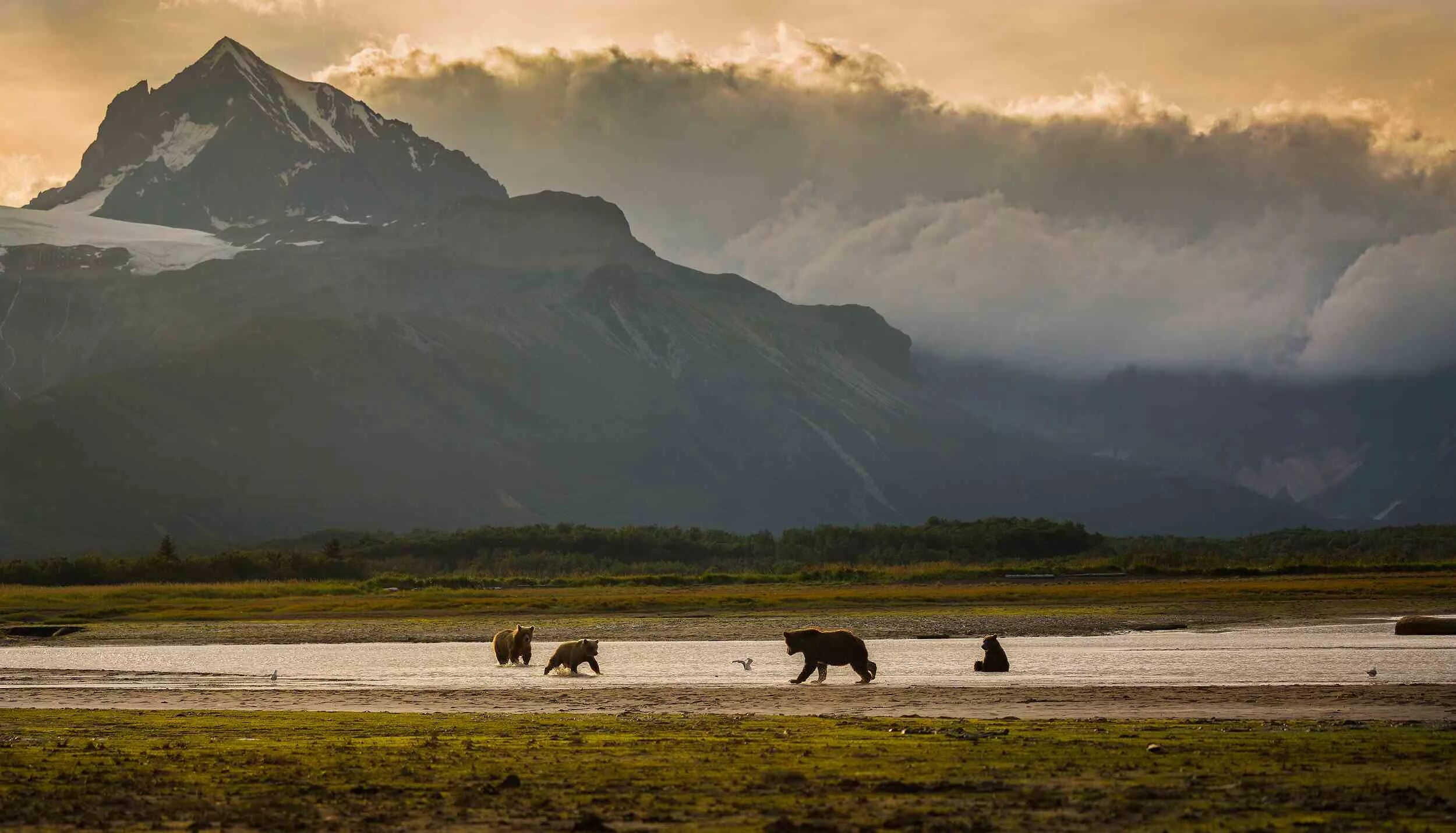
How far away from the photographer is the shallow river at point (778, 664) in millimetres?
40156

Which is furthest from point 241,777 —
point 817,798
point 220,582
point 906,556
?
point 906,556

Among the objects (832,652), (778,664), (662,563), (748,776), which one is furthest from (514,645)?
(662,563)

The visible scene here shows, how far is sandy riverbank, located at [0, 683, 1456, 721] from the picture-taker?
3034 cm

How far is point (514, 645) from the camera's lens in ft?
172

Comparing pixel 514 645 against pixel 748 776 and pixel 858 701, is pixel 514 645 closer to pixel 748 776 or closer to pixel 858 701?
pixel 858 701

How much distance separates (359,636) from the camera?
73375 millimetres

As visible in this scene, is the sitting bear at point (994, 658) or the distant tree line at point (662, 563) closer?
the sitting bear at point (994, 658)

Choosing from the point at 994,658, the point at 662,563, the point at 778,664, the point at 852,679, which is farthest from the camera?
the point at 662,563

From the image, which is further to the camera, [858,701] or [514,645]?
[514,645]

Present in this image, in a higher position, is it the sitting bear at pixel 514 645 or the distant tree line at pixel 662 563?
the distant tree line at pixel 662 563

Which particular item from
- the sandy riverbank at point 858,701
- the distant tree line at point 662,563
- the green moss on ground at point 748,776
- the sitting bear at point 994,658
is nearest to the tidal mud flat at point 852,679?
the sandy riverbank at point 858,701

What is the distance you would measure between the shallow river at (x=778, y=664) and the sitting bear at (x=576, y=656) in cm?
68

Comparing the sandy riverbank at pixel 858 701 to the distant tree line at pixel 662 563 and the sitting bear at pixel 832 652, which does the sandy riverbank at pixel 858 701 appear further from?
the distant tree line at pixel 662 563

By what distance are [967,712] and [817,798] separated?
11676mm
